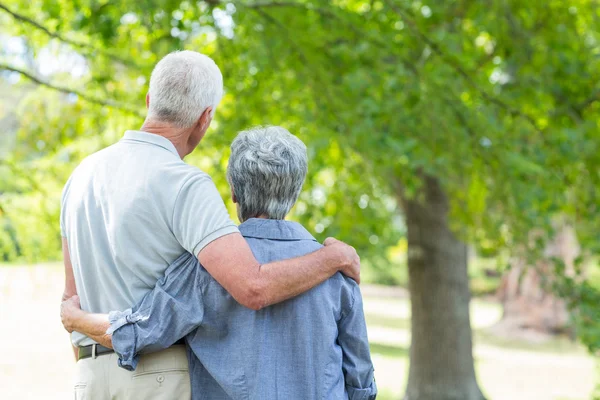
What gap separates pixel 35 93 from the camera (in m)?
6.04

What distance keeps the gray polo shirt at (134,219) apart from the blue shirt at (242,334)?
0.21 feet

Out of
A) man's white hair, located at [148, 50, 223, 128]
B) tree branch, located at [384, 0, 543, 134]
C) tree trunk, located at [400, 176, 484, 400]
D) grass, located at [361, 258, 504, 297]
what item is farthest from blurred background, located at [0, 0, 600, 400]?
grass, located at [361, 258, 504, 297]

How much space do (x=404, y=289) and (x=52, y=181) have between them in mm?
27300

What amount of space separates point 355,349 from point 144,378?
0.55 meters

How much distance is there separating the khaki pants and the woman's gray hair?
16.7 inches

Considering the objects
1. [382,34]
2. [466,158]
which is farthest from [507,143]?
[382,34]

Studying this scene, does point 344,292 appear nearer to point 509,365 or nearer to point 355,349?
point 355,349

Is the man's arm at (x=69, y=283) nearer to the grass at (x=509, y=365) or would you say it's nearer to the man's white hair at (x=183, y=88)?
the man's white hair at (x=183, y=88)

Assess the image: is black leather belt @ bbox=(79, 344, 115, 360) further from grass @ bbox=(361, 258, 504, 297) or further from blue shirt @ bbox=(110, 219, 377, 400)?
grass @ bbox=(361, 258, 504, 297)

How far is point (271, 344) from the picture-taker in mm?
2039

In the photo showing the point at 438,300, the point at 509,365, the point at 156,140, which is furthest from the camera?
the point at 509,365

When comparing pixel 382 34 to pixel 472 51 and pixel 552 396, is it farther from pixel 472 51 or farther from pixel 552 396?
pixel 552 396

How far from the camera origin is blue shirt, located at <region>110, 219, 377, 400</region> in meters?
2.02

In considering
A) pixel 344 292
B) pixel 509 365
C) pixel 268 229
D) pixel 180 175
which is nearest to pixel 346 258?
pixel 344 292
